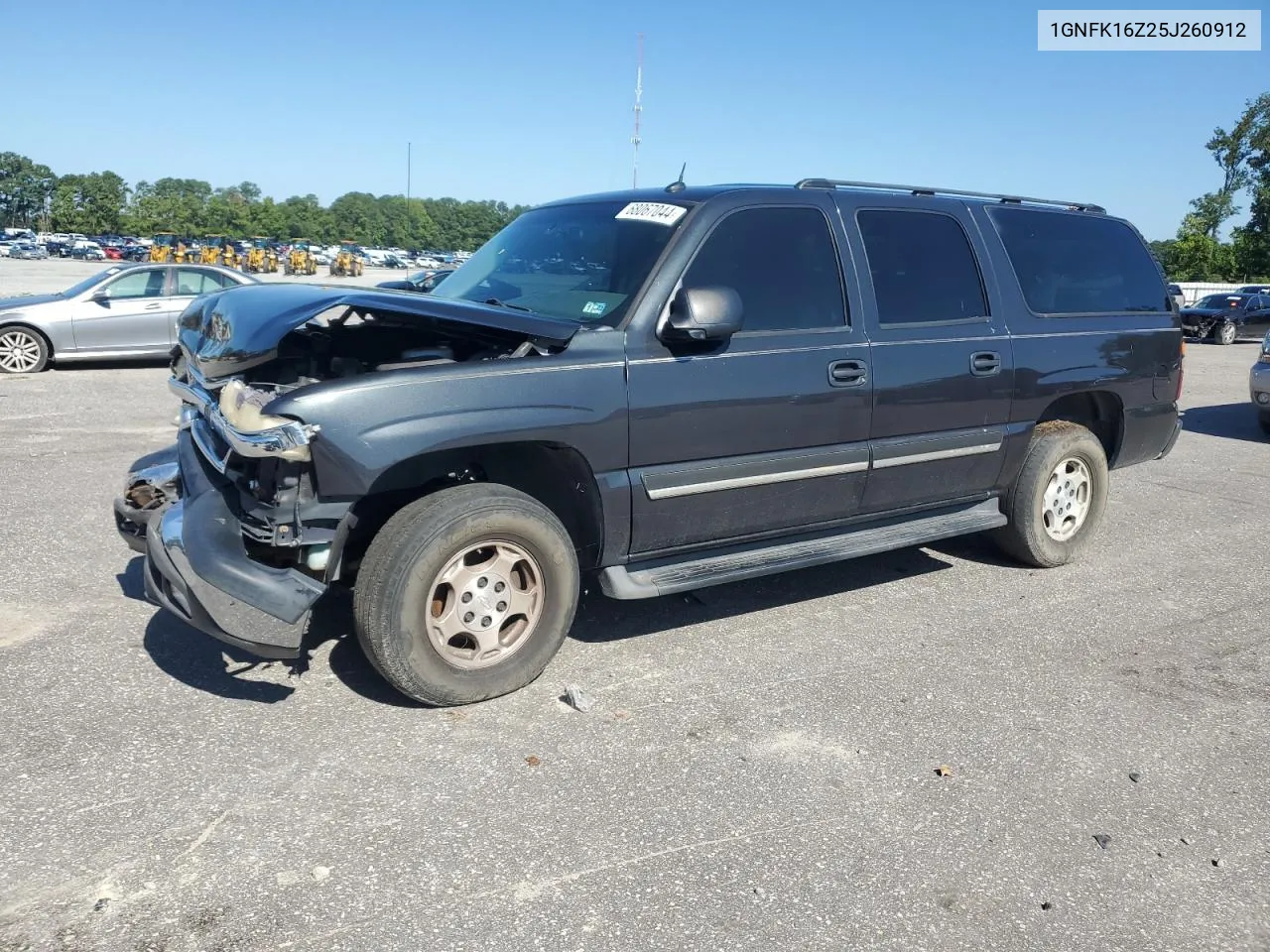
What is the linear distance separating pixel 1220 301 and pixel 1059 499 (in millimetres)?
24549

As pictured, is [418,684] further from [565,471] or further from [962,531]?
[962,531]

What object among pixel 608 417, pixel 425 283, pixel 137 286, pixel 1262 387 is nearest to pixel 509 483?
pixel 608 417

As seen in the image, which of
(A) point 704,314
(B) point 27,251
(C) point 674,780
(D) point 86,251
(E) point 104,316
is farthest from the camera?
(D) point 86,251

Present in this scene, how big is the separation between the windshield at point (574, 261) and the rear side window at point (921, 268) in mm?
1072

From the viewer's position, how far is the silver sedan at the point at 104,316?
12.3 metres

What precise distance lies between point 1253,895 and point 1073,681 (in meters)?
1.46

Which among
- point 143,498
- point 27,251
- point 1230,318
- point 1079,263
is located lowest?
point 143,498

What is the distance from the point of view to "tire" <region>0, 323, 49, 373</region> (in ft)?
40.0

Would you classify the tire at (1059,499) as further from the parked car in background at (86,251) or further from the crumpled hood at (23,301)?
the parked car in background at (86,251)

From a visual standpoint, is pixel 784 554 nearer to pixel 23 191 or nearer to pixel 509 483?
pixel 509 483

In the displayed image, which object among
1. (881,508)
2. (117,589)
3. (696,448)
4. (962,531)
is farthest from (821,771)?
(117,589)

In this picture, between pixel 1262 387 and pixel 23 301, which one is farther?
pixel 23 301

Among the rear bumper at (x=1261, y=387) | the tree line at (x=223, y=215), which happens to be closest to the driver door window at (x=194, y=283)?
A: the rear bumper at (x=1261, y=387)

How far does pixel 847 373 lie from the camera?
4.59 metres
